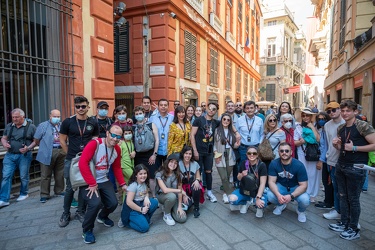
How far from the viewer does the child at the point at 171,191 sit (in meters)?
3.66

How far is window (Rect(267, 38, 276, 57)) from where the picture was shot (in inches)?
1661

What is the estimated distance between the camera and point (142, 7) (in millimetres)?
9469

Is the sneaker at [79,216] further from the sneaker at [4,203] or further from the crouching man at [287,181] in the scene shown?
the crouching man at [287,181]

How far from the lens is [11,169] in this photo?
437 cm

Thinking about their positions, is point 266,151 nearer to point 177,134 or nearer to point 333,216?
point 333,216

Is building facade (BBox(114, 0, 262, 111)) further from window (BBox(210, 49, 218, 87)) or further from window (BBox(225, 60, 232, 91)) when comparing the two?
window (BBox(225, 60, 232, 91))

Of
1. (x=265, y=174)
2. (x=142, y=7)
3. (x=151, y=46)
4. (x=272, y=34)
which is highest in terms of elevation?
(x=272, y=34)

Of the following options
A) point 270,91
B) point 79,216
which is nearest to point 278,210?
point 79,216

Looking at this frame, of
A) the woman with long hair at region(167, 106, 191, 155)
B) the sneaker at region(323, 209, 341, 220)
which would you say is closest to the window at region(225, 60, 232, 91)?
the woman with long hair at region(167, 106, 191, 155)

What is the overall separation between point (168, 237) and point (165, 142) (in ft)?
6.04

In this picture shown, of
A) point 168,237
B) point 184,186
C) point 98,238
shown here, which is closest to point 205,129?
point 184,186

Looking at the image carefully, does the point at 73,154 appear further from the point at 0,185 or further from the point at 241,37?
the point at 241,37

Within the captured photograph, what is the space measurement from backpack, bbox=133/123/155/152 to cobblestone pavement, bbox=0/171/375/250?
1143 mm

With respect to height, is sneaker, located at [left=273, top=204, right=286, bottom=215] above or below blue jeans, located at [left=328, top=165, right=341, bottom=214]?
below
